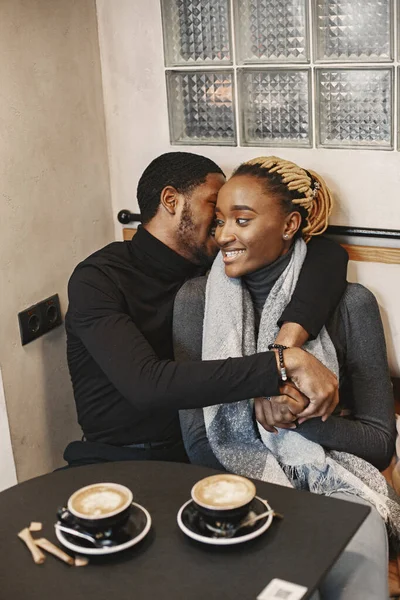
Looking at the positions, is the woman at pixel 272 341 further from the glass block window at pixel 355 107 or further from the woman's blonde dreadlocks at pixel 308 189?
the glass block window at pixel 355 107

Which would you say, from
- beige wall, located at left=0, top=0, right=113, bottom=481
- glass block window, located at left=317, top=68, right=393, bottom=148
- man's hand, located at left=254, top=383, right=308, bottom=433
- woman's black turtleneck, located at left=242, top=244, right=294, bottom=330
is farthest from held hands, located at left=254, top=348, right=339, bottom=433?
beige wall, located at left=0, top=0, right=113, bottom=481

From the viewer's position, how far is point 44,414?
232cm

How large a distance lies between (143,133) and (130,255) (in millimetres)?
468

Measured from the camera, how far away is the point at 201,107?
2279 millimetres

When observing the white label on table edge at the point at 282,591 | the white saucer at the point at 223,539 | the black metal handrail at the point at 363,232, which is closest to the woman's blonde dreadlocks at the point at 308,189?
the black metal handrail at the point at 363,232

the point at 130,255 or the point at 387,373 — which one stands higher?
the point at 130,255

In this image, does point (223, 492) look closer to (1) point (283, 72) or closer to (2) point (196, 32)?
(1) point (283, 72)

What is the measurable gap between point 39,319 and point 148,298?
0.37m

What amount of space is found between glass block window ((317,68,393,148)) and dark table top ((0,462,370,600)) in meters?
0.96

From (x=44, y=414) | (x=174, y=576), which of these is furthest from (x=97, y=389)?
(x=174, y=576)

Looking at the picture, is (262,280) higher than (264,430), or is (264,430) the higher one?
(262,280)

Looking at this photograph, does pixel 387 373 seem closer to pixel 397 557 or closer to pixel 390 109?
pixel 397 557

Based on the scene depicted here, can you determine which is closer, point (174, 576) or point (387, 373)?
point (174, 576)

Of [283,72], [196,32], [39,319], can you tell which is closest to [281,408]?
[39,319]
